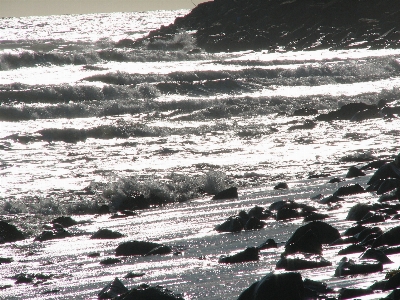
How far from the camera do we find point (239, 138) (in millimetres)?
17406

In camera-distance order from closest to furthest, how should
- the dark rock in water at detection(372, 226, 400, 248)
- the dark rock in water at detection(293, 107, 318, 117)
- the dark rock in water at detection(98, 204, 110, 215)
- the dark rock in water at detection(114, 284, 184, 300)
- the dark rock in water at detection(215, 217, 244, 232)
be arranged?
the dark rock in water at detection(114, 284, 184, 300)
the dark rock in water at detection(372, 226, 400, 248)
the dark rock in water at detection(215, 217, 244, 232)
the dark rock in water at detection(98, 204, 110, 215)
the dark rock in water at detection(293, 107, 318, 117)

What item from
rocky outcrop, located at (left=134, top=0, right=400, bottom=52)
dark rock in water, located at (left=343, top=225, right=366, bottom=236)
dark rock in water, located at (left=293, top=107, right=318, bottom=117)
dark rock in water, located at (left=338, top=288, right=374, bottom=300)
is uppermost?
rocky outcrop, located at (left=134, top=0, right=400, bottom=52)

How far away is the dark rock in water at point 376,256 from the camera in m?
4.78

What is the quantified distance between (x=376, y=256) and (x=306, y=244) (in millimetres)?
845

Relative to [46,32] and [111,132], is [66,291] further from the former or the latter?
[46,32]

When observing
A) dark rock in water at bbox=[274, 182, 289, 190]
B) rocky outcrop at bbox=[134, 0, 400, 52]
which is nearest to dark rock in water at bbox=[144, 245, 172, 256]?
dark rock in water at bbox=[274, 182, 289, 190]

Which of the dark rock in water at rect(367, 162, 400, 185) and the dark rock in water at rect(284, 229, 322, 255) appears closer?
the dark rock in water at rect(284, 229, 322, 255)

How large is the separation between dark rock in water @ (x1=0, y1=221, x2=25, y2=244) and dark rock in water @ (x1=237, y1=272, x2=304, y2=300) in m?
4.88

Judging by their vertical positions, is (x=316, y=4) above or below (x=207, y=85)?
above

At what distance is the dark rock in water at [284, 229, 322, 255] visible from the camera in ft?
18.2

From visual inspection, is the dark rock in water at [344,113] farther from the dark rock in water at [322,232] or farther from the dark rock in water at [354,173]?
the dark rock in water at [322,232]

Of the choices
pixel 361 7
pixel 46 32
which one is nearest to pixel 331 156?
pixel 361 7

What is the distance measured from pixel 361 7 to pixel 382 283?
2176 inches

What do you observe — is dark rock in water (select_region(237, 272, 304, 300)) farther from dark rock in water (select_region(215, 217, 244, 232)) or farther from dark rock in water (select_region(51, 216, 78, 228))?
dark rock in water (select_region(51, 216, 78, 228))
